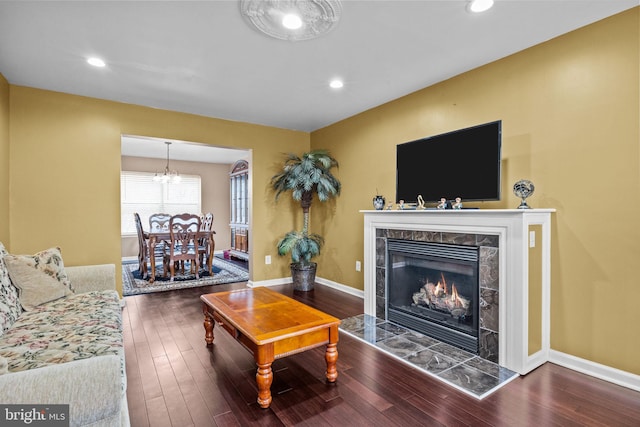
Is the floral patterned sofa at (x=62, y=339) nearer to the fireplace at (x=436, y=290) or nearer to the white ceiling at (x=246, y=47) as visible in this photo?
the white ceiling at (x=246, y=47)

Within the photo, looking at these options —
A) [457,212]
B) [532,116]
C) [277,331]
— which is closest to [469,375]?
[457,212]

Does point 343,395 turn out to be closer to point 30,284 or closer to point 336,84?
point 30,284

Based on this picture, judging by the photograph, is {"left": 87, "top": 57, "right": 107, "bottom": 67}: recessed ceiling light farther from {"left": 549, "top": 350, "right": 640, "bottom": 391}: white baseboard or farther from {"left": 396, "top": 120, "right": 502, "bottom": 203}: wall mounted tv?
{"left": 549, "top": 350, "right": 640, "bottom": 391}: white baseboard

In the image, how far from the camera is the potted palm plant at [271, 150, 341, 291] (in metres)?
4.53

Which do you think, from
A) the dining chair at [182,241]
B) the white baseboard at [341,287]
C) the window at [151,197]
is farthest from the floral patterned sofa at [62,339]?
the window at [151,197]

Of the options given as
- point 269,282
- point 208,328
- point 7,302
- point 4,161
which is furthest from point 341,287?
point 4,161

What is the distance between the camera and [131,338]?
289 centimetres

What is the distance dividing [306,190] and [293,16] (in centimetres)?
266

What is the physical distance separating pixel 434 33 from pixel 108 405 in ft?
9.62

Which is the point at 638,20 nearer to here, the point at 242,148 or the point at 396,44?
the point at 396,44

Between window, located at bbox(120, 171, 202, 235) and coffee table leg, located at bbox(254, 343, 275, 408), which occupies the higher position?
window, located at bbox(120, 171, 202, 235)

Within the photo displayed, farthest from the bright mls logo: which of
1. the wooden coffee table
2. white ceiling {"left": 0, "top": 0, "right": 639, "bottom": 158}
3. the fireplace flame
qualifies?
the fireplace flame

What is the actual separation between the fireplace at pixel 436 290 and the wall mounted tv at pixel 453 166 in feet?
1.61

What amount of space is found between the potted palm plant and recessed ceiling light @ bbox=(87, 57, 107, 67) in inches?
97.0
